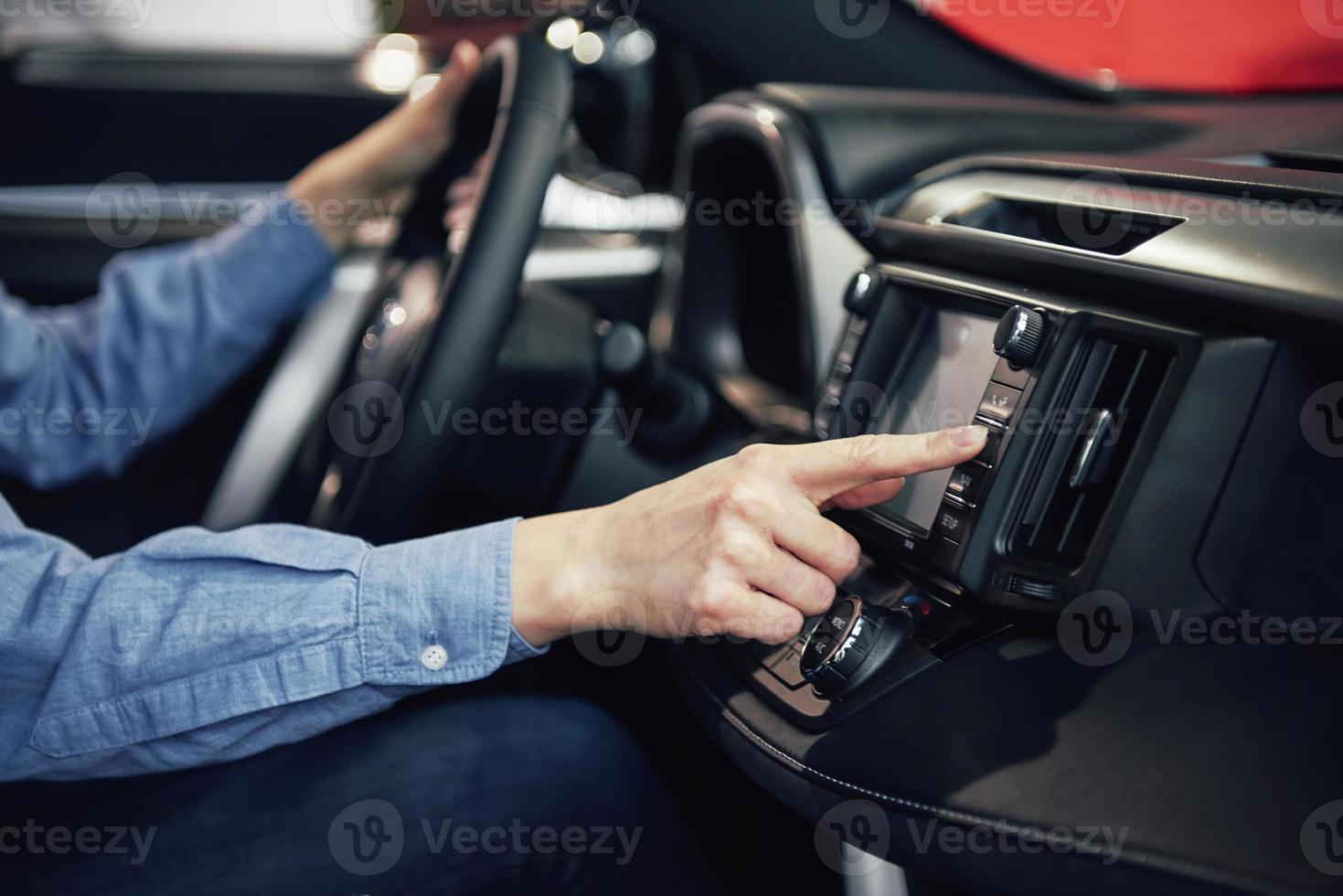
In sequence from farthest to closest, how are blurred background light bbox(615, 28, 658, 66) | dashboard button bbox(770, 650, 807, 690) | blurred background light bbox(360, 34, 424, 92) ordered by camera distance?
blurred background light bbox(360, 34, 424, 92), blurred background light bbox(615, 28, 658, 66), dashboard button bbox(770, 650, 807, 690)

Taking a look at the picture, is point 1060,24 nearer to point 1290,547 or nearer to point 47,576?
point 1290,547

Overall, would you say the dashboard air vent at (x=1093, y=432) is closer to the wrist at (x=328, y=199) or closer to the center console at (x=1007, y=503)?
the center console at (x=1007, y=503)

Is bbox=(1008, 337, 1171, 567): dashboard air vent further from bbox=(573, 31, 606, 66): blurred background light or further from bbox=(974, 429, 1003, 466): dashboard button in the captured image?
bbox=(573, 31, 606, 66): blurred background light

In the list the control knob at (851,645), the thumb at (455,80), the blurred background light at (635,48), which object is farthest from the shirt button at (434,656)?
the blurred background light at (635,48)

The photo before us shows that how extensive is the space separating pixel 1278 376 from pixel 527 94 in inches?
21.4

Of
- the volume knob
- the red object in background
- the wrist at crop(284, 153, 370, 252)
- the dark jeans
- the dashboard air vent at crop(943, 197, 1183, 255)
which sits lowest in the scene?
the dark jeans

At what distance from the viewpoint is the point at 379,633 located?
66 cm

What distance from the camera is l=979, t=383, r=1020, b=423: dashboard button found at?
598 millimetres

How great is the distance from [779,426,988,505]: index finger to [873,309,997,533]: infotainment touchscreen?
0.07m

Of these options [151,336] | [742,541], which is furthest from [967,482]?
[151,336]

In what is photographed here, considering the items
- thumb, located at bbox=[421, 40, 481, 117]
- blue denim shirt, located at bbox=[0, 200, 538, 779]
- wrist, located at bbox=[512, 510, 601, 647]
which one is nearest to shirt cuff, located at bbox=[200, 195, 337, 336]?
thumb, located at bbox=[421, 40, 481, 117]

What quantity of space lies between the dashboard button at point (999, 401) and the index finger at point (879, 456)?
1.1 inches

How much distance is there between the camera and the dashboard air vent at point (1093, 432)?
59 cm

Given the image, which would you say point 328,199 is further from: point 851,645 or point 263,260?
point 851,645
